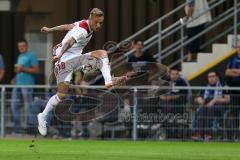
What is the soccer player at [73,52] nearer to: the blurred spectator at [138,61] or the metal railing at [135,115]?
the blurred spectator at [138,61]

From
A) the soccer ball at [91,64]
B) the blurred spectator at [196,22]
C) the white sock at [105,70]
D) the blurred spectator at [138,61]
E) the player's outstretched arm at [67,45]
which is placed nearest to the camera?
the player's outstretched arm at [67,45]

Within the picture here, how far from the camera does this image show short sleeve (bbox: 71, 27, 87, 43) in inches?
710

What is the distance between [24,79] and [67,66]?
5884mm

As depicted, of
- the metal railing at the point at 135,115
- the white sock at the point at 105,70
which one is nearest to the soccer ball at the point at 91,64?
the white sock at the point at 105,70

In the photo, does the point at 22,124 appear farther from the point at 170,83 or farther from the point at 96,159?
the point at 96,159

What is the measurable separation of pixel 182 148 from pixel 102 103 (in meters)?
3.72

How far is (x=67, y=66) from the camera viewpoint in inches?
739

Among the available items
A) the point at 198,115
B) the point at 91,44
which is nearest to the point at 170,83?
the point at 198,115

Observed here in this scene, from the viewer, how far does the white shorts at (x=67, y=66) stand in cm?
1869

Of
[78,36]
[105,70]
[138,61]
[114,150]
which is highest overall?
[78,36]

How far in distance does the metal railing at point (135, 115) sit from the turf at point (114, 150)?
2.74 feet

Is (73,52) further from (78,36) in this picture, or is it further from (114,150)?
(114,150)

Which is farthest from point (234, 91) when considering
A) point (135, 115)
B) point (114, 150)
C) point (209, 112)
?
point (114, 150)

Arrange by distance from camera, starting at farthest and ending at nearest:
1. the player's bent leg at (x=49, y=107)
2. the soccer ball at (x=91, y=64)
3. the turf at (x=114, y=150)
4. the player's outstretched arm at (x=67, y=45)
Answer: the player's bent leg at (x=49, y=107) → the soccer ball at (x=91, y=64) → the player's outstretched arm at (x=67, y=45) → the turf at (x=114, y=150)
